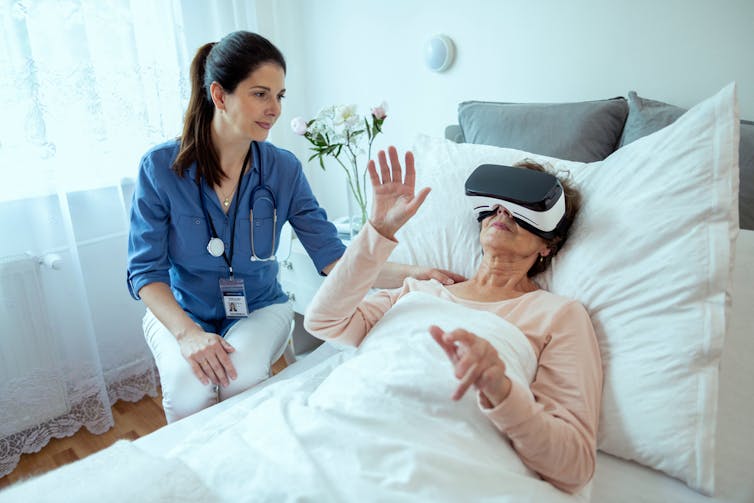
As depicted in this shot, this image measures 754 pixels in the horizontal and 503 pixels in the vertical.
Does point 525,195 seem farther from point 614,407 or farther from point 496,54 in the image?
point 496,54

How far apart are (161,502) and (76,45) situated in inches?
66.0

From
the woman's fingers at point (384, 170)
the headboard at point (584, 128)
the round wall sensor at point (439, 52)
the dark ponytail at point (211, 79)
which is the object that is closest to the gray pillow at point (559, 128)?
the headboard at point (584, 128)

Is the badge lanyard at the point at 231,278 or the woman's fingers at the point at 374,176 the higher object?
the woman's fingers at the point at 374,176

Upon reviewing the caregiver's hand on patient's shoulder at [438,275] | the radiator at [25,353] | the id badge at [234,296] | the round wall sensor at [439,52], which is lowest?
the radiator at [25,353]

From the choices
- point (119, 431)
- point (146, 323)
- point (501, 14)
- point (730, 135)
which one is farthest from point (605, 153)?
point (119, 431)

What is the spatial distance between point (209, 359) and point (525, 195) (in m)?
0.87

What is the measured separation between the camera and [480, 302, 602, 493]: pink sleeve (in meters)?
0.80

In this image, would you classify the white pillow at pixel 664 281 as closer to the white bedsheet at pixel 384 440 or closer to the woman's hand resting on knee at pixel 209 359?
the white bedsheet at pixel 384 440

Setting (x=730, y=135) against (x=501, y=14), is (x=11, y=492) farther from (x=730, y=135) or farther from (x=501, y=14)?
(x=501, y=14)

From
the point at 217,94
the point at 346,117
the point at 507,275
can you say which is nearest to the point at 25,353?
the point at 217,94

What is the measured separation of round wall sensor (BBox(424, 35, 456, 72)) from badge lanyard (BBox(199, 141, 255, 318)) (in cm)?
85

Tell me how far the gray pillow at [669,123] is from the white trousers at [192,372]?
111cm

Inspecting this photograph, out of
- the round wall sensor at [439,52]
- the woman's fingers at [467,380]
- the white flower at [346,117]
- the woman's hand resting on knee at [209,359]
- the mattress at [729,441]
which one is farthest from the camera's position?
the round wall sensor at [439,52]

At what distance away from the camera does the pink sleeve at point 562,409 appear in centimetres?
80
